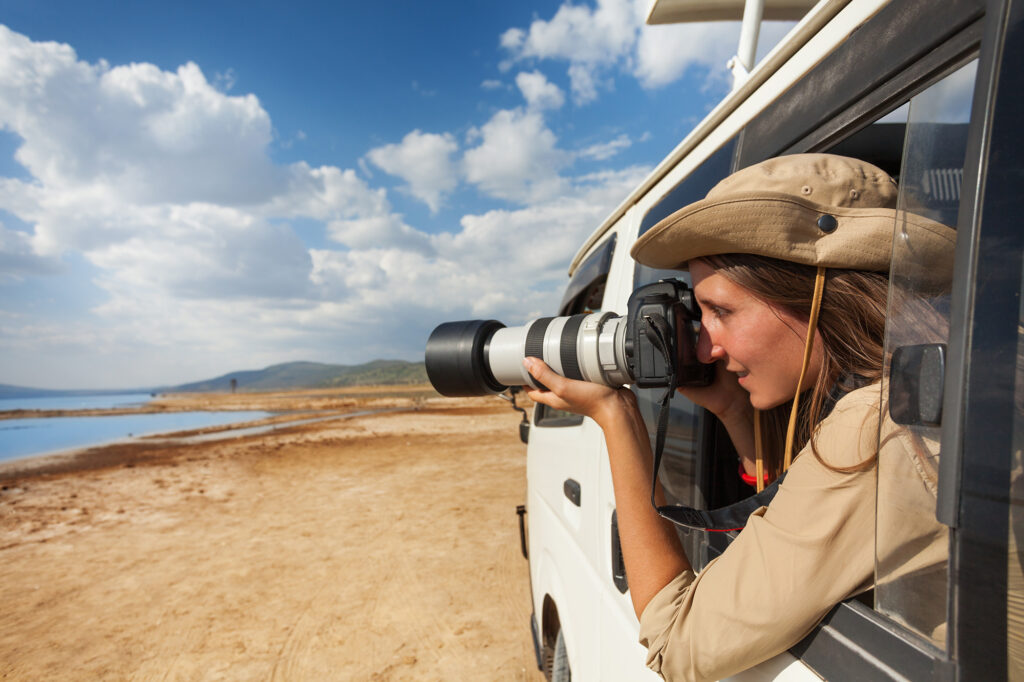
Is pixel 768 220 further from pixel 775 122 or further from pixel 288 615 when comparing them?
pixel 288 615

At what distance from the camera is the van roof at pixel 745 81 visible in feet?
3.34

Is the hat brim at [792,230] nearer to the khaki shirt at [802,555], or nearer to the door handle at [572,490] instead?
the khaki shirt at [802,555]

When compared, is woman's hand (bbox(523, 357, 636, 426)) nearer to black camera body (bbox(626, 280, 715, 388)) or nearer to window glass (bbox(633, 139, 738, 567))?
black camera body (bbox(626, 280, 715, 388))

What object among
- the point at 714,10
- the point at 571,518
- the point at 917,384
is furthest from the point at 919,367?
the point at 714,10

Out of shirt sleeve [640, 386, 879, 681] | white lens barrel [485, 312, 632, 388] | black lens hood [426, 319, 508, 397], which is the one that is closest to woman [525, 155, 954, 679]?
shirt sleeve [640, 386, 879, 681]

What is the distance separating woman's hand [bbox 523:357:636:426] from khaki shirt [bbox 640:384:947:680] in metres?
0.41

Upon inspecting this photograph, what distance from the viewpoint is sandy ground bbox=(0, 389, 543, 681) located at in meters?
3.55

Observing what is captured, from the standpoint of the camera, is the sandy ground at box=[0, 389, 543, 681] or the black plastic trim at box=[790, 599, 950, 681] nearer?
the black plastic trim at box=[790, 599, 950, 681]

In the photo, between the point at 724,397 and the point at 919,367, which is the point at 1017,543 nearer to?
the point at 919,367

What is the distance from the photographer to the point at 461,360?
153 centimetres

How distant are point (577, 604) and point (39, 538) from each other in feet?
24.6

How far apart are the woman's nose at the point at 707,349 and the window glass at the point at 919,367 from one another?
376 millimetres

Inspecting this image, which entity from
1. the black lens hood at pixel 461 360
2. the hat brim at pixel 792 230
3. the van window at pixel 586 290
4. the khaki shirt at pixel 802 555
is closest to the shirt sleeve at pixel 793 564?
the khaki shirt at pixel 802 555

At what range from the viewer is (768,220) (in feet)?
2.98
